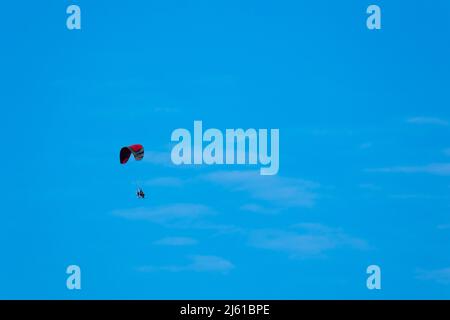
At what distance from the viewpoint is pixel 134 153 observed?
81.8ft

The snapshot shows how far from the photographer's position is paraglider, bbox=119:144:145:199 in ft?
80.9

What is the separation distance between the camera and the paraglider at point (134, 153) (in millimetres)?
24672

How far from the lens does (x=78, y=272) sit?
23.9 metres

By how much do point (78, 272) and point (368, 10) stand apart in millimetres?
10060
